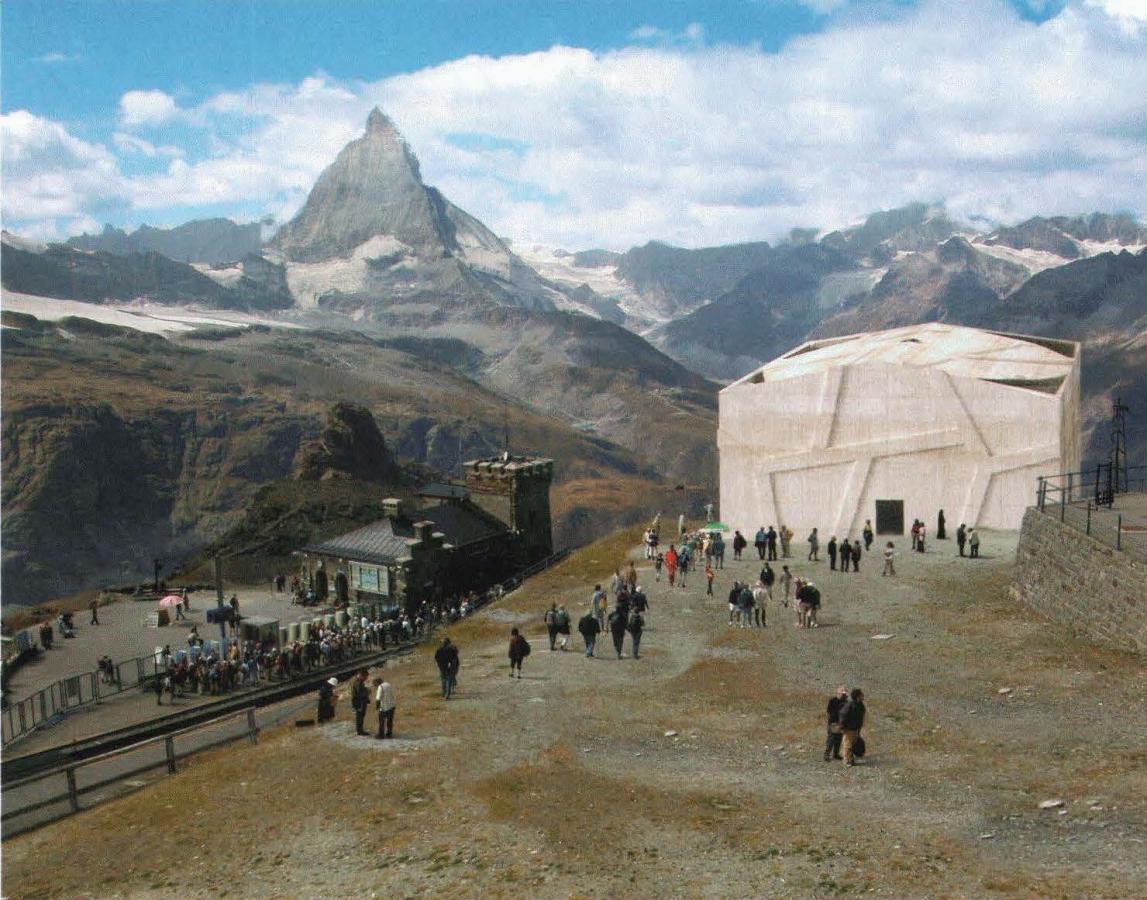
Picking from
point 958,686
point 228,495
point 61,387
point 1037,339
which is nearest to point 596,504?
point 228,495

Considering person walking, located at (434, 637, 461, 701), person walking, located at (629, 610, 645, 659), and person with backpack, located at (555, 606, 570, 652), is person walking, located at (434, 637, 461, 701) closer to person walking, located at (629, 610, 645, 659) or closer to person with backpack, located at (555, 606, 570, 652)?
person with backpack, located at (555, 606, 570, 652)

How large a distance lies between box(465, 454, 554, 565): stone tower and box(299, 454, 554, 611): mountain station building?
0.21 ft

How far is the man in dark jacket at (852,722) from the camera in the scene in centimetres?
1856

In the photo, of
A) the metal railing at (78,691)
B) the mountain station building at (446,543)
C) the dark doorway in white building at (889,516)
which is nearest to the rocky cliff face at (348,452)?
the mountain station building at (446,543)

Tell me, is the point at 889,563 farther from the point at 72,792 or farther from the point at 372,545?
the point at 372,545

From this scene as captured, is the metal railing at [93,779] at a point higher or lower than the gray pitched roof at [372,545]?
lower

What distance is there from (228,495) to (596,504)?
66.2 m

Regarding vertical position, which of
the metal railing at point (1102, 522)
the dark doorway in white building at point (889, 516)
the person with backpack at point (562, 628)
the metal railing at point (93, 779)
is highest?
the metal railing at point (1102, 522)

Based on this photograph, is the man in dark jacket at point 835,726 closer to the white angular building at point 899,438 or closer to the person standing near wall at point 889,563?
the person standing near wall at point 889,563

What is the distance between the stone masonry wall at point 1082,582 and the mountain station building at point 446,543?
29.3 m

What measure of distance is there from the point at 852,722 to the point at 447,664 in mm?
9704

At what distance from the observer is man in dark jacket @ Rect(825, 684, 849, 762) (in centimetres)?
1884

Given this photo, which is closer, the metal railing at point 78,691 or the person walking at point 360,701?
the person walking at point 360,701

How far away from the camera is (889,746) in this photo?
1986cm
